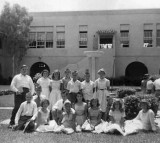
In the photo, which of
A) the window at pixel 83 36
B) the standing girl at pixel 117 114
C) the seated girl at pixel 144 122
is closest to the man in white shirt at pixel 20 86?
the standing girl at pixel 117 114

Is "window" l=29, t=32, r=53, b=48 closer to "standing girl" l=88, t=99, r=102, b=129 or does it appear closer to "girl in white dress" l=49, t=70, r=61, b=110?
"girl in white dress" l=49, t=70, r=61, b=110

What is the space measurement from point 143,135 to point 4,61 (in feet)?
79.8

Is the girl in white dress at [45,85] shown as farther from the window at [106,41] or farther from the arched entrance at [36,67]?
the arched entrance at [36,67]

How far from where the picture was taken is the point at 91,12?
2894 centimetres

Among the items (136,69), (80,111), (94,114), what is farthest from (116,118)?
(136,69)

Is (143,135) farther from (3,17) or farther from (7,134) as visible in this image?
(3,17)

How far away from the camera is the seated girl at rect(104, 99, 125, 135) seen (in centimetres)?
795

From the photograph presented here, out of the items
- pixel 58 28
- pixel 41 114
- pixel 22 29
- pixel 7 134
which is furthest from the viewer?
pixel 58 28

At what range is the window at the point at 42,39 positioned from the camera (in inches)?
1168

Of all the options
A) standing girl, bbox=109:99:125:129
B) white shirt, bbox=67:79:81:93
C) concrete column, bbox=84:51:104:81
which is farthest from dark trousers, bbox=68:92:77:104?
concrete column, bbox=84:51:104:81

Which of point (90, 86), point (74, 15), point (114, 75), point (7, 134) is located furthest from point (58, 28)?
point (7, 134)

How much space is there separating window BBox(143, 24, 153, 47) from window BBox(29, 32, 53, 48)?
28.5 feet

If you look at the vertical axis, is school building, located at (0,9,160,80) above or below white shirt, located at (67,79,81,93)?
above

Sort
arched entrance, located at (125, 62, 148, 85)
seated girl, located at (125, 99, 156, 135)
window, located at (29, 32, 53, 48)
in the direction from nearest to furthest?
seated girl, located at (125, 99, 156, 135) → window, located at (29, 32, 53, 48) → arched entrance, located at (125, 62, 148, 85)
